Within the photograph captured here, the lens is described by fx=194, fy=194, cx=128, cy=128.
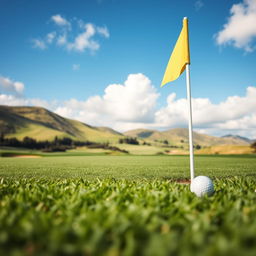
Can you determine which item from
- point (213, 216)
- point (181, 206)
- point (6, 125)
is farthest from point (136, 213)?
point (6, 125)

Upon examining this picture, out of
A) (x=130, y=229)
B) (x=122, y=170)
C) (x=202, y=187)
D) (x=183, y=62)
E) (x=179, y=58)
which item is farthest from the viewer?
(x=122, y=170)

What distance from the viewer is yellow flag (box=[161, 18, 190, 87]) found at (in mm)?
5996

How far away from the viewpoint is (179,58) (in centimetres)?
620

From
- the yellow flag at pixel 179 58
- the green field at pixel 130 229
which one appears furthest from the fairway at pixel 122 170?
the green field at pixel 130 229

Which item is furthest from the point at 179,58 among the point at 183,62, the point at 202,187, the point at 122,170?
the point at 122,170

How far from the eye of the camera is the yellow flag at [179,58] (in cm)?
600

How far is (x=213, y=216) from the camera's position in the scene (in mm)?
3178

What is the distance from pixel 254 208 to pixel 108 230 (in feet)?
8.31

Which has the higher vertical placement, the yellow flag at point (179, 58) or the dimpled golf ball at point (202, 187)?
the yellow flag at point (179, 58)

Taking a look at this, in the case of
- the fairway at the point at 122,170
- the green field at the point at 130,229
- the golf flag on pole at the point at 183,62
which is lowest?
the fairway at the point at 122,170

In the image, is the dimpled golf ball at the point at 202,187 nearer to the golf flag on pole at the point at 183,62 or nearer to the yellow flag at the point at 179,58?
the golf flag on pole at the point at 183,62

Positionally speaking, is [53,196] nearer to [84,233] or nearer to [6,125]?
[84,233]

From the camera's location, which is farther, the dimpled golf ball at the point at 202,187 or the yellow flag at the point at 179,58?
the yellow flag at the point at 179,58

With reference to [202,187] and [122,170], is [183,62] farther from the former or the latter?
[122,170]
